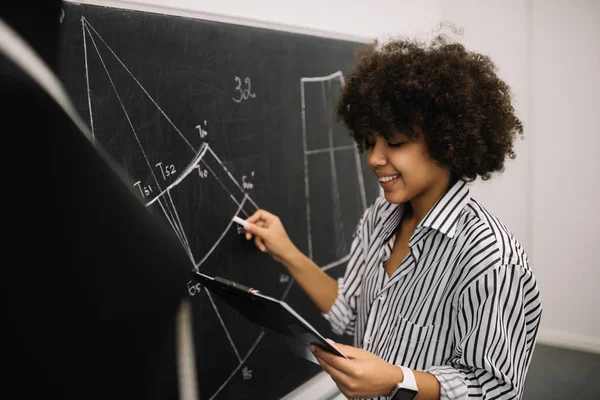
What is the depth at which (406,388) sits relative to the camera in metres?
0.94

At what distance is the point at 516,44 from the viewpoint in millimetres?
2545

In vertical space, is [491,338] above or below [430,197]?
below

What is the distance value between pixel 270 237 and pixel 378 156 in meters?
0.37

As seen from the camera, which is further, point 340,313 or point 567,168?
point 567,168

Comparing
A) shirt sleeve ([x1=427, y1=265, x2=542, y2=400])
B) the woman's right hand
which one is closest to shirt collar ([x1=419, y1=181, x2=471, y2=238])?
shirt sleeve ([x1=427, y1=265, x2=542, y2=400])

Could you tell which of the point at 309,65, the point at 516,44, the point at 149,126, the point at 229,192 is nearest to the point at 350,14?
the point at 309,65

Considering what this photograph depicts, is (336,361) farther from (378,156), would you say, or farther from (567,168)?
(567,168)

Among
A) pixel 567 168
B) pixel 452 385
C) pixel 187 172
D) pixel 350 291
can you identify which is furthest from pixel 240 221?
pixel 567 168

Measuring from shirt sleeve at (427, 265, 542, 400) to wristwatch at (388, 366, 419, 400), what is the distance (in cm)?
5

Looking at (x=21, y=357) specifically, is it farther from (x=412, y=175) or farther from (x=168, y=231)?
(x=412, y=175)

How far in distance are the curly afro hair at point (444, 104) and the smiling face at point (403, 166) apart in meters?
0.02

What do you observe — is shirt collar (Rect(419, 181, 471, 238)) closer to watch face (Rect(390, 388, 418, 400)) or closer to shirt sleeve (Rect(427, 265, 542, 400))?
shirt sleeve (Rect(427, 265, 542, 400))

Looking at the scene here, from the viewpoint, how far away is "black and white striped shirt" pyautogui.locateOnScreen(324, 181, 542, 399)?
0.94m

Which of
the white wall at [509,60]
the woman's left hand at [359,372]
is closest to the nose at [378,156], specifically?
the woman's left hand at [359,372]
